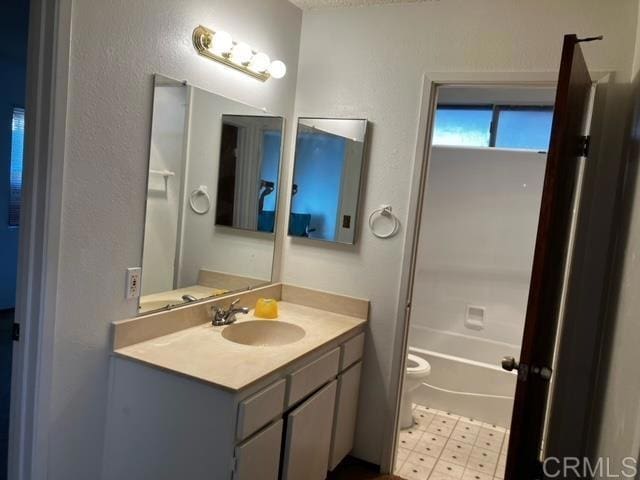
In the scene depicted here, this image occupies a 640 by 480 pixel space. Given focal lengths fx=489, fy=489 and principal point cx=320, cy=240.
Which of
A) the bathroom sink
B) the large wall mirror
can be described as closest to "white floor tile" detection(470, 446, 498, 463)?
the bathroom sink

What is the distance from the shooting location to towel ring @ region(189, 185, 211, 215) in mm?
2184

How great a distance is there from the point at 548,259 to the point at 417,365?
1.90 meters

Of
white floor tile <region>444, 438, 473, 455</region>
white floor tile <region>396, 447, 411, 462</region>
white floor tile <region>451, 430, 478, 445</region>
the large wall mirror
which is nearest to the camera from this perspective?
the large wall mirror

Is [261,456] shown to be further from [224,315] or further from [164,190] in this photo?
[164,190]

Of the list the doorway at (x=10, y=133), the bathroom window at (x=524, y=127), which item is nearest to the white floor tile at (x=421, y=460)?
the bathroom window at (x=524, y=127)

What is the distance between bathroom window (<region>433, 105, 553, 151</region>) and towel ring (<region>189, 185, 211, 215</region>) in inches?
98.4

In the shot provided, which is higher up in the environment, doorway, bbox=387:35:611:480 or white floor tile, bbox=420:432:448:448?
doorway, bbox=387:35:611:480

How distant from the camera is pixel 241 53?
2209 mm

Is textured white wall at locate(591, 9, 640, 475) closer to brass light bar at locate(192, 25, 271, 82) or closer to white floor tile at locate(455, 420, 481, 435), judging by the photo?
white floor tile at locate(455, 420, 481, 435)

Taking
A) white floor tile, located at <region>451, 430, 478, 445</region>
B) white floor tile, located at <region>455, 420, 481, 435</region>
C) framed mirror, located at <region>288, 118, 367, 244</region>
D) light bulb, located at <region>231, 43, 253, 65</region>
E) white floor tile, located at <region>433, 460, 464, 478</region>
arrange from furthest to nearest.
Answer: white floor tile, located at <region>455, 420, 481, 435</region> → white floor tile, located at <region>451, 430, 478, 445</region> → white floor tile, located at <region>433, 460, 464, 478</region> → framed mirror, located at <region>288, 118, 367, 244</region> → light bulb, located at <region>231, 43, 253, 65</region>

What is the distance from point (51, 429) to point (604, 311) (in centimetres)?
213

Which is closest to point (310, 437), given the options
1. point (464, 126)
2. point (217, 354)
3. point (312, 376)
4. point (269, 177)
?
point (312, 376)

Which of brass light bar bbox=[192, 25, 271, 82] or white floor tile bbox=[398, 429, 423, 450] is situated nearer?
brass light bar bbox=[192, 25, 271, 82]

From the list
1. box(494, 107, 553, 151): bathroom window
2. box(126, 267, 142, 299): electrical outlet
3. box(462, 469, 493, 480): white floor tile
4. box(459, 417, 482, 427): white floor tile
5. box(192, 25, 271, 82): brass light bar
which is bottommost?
box(462, 469, 493, 480): white floor tile
